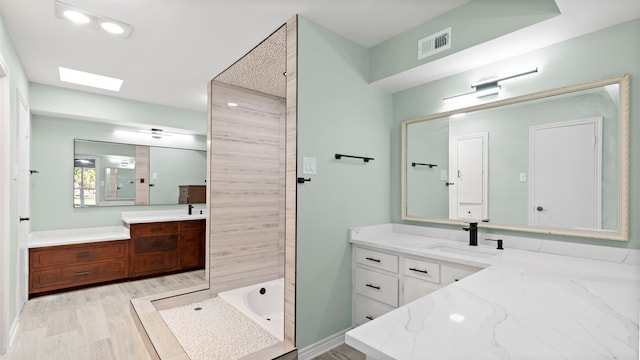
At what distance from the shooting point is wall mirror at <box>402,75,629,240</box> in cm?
173

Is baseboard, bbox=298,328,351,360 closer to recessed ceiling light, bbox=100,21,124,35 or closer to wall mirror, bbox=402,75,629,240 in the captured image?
wall mirror, bbox=402,75,629,240

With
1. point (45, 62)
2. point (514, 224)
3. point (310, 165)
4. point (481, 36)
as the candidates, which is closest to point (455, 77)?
point (481, 36)

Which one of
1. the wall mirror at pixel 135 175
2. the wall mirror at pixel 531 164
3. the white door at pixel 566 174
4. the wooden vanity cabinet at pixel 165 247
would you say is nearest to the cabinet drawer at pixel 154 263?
the wooden vanity cabinet at pixel 165 247

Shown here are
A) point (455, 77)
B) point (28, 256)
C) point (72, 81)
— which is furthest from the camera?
point (72, 81)

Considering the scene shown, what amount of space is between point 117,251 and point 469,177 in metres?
4.10

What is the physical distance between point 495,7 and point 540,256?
158 centimetres

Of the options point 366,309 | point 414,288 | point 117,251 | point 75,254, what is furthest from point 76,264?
point 414,288

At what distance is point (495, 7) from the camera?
1.89 m

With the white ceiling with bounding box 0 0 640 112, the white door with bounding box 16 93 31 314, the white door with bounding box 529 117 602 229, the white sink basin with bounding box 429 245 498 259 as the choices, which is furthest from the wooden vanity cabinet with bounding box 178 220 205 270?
the white door with bounding box 529 117 602 229

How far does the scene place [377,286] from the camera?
2.31 metres

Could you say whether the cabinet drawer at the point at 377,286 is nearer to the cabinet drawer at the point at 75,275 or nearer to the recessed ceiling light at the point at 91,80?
the cabinet drawer at the point at 75,275

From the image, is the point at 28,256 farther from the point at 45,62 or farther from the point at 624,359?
the point at 624,359

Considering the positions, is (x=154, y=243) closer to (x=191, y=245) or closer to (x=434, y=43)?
(x=191, y=245)

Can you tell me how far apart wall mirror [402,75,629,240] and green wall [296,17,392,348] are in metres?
0.48
